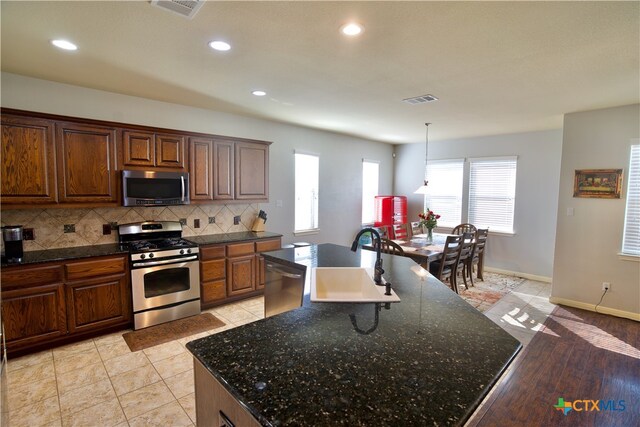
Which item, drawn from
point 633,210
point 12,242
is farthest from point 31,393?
point 633,210

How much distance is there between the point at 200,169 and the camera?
12.9ft

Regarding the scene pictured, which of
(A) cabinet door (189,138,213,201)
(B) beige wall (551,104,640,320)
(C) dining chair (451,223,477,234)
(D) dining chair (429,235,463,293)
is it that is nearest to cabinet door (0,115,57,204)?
(A) cabinet door (189,138,213,201)

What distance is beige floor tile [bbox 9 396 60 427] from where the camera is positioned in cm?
204

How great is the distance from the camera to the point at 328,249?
3.05 meters

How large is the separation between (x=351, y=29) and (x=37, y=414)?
330 centimetres

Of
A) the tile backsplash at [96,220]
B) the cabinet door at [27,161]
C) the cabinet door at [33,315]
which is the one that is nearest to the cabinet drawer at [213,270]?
the tile backsplash at [96,220]

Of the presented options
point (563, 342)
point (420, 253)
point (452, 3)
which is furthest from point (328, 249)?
point (563, 342)

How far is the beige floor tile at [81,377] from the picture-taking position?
2.41 m

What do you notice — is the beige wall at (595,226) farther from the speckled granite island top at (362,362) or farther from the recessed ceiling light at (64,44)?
the recessed ceiling light at (64,44)

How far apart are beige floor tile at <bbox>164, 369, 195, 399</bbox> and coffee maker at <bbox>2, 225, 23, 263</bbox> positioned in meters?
1.72

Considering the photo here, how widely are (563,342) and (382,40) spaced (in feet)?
11.3

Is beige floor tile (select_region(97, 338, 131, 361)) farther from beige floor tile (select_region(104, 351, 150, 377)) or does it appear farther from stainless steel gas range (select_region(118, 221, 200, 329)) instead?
stainless steel gas range (select_region(118, 221, 200, 329))

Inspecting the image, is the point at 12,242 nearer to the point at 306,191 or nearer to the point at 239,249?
the point at 239,249

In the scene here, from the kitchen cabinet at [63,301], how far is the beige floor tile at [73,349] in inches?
2.4
